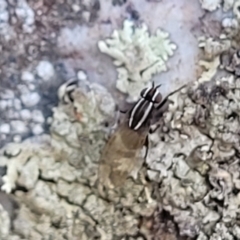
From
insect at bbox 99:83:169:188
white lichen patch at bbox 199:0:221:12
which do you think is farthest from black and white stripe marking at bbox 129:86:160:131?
white lichen patch at bbox 199:0:221:12

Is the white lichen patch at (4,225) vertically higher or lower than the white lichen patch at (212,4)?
lower

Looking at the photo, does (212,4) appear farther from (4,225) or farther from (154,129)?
(4,225)

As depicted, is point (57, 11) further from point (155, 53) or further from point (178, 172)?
point (178, 172)

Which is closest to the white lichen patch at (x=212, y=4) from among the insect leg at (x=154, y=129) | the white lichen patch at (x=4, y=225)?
the insect leg at (x=154, y=129)

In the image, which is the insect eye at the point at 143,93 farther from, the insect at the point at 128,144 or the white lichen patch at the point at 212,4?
the white lichen patch at the point at 212,4

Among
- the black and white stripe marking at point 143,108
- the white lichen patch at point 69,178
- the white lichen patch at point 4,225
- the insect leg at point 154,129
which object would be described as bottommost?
the white lichen patch at point 4,225

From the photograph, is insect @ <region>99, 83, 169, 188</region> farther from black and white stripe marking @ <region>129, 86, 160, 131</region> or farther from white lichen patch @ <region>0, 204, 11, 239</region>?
white lichen patch @ <region>0, 204, 11, 239</region>
